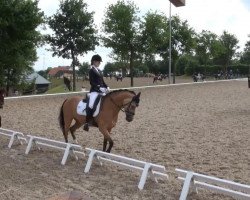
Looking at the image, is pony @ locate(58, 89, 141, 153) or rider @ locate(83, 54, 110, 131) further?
rider @ locate(83, 54, 110, 131)

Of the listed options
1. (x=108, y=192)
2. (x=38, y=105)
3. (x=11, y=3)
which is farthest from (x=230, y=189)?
(x=11, y=3)

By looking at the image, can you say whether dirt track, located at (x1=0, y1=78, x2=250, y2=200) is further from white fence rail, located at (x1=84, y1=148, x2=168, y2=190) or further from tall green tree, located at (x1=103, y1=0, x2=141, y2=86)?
tall green tree, located at (x1=103, y1=0, x2=141, y2=86)

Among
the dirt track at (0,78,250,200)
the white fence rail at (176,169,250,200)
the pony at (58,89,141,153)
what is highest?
the pony at (58,89,141,153)

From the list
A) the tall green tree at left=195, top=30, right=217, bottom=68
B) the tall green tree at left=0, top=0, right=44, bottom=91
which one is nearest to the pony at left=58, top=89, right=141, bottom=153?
the tall green tree at left=0, top=0, right=44, bottom=91

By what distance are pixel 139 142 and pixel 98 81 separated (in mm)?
2433

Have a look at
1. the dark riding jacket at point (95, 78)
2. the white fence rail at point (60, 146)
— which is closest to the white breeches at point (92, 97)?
the dark riding jacket at point (95, 78)

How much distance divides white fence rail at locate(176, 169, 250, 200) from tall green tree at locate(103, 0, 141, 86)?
34.4m

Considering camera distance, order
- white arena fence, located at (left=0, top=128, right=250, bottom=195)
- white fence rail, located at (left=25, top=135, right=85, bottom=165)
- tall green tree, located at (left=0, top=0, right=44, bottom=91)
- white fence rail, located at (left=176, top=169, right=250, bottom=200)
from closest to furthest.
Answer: white fence rail, located at (left=176, top=169, right=250, bottom=200) < white arena fence, located at (left=0, top=128, right=250, bottom=195) < white fence rail, located at (left=25, top=135, right=85, bottom=165) < tall green tree, located at (left=0, top=0, right=44, bottom=91)

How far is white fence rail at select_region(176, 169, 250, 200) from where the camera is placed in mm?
6238

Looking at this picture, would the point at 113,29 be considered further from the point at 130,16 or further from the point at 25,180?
the point at 25,180

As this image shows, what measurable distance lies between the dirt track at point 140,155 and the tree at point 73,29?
63.6ft

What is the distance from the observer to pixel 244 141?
11.6 m

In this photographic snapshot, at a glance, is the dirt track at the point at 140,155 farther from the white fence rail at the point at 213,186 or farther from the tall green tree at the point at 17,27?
the tall green tree at the point at 17,27

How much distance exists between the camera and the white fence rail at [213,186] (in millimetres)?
6238
